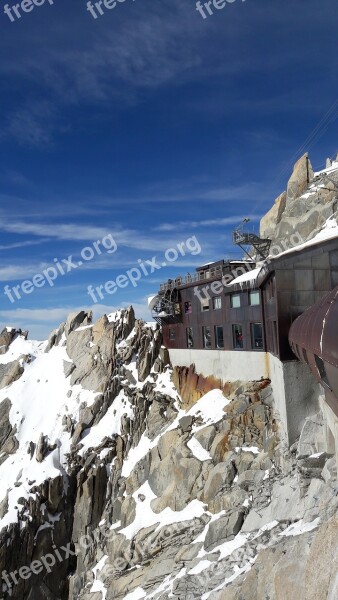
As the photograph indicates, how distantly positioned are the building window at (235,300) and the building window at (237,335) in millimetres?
1524

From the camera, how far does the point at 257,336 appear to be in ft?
85.0

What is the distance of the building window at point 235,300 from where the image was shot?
28.3 metres

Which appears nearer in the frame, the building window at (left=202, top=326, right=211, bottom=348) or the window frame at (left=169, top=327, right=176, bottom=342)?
the building window at (left=202, top=326, right=211, bottom=348)

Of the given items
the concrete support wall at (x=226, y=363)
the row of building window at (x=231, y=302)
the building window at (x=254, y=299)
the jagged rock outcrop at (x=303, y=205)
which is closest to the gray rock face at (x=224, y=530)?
the concrete support wall at (x=226, y=363)

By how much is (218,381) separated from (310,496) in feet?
55.7

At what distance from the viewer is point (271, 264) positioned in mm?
21328

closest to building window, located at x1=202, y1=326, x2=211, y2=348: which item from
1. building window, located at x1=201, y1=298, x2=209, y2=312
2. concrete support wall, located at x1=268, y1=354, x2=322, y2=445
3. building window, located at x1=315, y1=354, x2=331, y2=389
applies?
building window, located at x1=201, y1=298, x2=209, y2=312

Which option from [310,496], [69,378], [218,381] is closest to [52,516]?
[69,378]

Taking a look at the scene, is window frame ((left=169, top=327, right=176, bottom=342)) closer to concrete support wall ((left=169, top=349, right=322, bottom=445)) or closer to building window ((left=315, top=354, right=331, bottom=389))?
concrete support wall ((left=169, top=349, right=322, bottom=445))

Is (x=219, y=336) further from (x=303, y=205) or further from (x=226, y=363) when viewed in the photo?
(x=303, y=205)

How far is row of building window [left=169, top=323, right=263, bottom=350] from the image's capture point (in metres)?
25.8

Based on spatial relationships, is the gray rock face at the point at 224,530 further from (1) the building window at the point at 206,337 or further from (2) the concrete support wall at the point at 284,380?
(1) the building window at the point at 206,337

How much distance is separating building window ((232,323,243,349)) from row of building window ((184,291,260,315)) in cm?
164

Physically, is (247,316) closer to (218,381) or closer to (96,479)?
(218,381)
